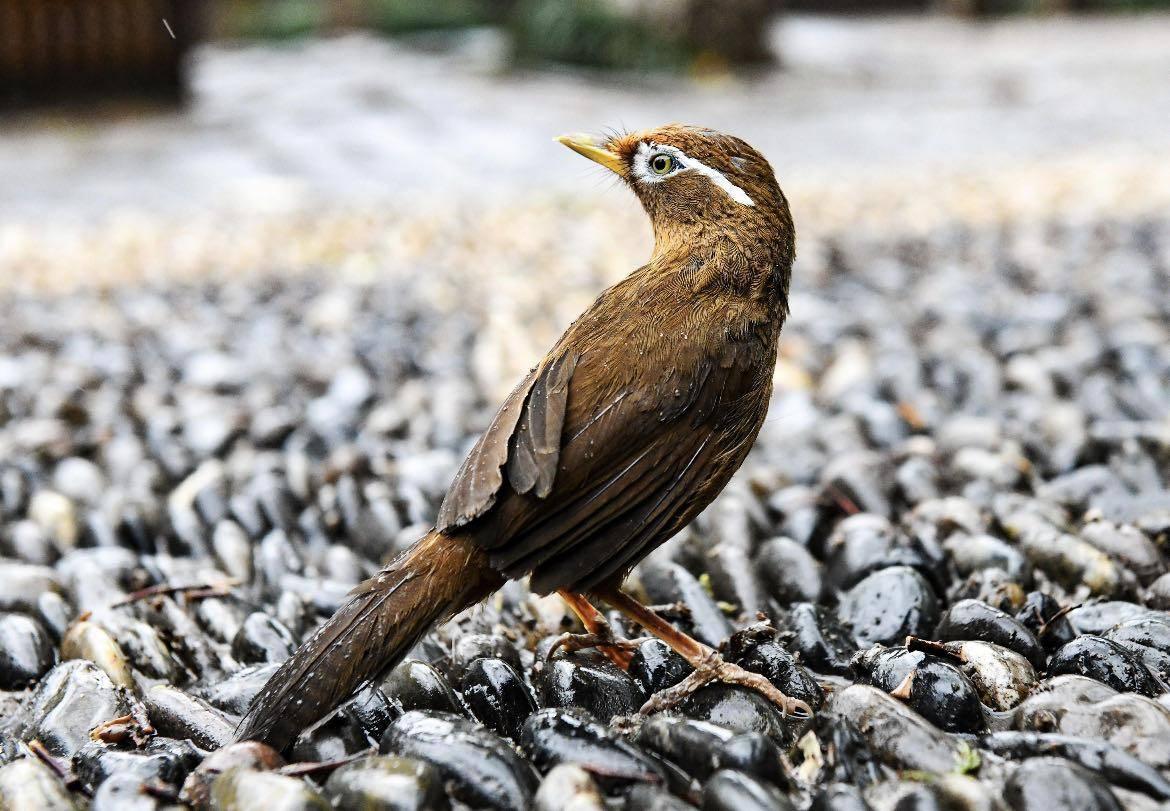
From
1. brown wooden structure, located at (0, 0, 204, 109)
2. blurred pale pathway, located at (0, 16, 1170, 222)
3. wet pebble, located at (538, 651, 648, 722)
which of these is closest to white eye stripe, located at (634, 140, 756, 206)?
wet pebble, located at (538, 651, 648, 722)

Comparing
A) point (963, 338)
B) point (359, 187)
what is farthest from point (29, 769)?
point (359, 187)

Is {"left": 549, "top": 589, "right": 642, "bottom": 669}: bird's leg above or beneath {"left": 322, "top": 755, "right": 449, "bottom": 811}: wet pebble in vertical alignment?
beneath

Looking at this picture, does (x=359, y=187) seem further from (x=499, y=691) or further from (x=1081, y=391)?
(x=499, y=691)

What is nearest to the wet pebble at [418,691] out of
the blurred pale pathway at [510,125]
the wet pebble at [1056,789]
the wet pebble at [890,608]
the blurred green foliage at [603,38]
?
the wet pebble at [890,608]

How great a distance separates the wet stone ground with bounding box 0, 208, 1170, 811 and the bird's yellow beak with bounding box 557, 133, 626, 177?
1.02 m

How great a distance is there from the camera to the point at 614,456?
2.37 m

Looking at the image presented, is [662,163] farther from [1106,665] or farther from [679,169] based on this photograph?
[1106,665]

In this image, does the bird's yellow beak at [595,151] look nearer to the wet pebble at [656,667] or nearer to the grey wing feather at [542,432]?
the grey wing feather at [542,432]

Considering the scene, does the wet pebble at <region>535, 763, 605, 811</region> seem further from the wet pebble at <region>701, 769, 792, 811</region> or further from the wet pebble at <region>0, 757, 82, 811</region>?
the wet pebble at <region>0, 757, 82, 811</region>

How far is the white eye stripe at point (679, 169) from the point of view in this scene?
2.73 meters

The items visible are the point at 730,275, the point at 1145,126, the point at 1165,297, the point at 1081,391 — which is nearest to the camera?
the point at 730,275

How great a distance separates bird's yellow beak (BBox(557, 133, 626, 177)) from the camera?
288 centimetres

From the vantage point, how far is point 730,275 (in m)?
2.66

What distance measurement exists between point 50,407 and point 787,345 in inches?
117
